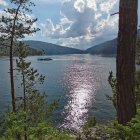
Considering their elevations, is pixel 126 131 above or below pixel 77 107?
above

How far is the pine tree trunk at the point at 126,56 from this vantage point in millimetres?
9852

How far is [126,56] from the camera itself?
389 inches

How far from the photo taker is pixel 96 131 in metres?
10.8

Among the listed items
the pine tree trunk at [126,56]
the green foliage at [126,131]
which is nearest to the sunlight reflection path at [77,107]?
the pine tree trunk at [126,56]

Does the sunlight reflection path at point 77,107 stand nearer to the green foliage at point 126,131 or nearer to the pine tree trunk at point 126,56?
the pine tree trunk at point 126,56

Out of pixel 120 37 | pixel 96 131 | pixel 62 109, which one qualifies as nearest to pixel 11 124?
pixel 96 131

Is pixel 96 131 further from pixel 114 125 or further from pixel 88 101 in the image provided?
pixel 88 101

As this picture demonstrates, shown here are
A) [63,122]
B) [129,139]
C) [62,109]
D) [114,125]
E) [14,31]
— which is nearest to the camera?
[129,139]

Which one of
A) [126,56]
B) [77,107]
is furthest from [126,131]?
[77,107]

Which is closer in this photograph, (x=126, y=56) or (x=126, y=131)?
(x=126, y=131)

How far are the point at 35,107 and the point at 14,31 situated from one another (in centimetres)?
913

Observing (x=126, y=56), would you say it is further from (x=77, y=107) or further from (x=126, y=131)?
(x=77, y=107)

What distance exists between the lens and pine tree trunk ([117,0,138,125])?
388 inches

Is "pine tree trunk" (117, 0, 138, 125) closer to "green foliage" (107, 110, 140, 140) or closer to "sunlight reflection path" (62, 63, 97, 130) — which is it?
"green foliage" (107, 110, 140, 140)
